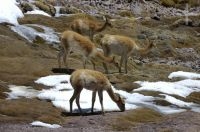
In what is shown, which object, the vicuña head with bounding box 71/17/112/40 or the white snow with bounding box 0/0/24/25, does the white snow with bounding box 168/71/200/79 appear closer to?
the vicuña head with bounding box 71/17/112/40

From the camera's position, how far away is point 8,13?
39844 millimetres

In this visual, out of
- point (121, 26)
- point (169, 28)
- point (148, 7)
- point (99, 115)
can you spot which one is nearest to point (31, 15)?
point (121, 26)

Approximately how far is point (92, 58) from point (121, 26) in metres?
23.8

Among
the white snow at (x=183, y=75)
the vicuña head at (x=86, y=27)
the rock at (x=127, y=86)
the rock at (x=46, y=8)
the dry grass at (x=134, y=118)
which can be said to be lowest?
the dry grass at (x=134, y=118)

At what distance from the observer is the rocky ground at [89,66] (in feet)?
63.0

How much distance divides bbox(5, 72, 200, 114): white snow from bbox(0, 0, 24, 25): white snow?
13.2m

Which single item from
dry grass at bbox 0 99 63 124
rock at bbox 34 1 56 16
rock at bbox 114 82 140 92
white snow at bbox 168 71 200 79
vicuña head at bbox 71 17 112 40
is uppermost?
rock at bbox 34 1 56 16

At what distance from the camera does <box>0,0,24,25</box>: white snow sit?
37922mm

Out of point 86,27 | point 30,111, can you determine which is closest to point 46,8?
point 86,27

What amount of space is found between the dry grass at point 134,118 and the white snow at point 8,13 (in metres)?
17.7

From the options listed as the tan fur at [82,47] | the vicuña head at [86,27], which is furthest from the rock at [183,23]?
the tan fur at [82,47]

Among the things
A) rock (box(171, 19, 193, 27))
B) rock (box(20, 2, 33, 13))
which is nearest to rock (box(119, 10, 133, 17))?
rock (box(171, 19, 193, 27))

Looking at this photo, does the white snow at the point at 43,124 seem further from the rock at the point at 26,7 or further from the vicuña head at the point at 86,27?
the rock at the point at 26,7

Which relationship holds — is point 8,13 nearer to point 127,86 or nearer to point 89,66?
point 89,66
